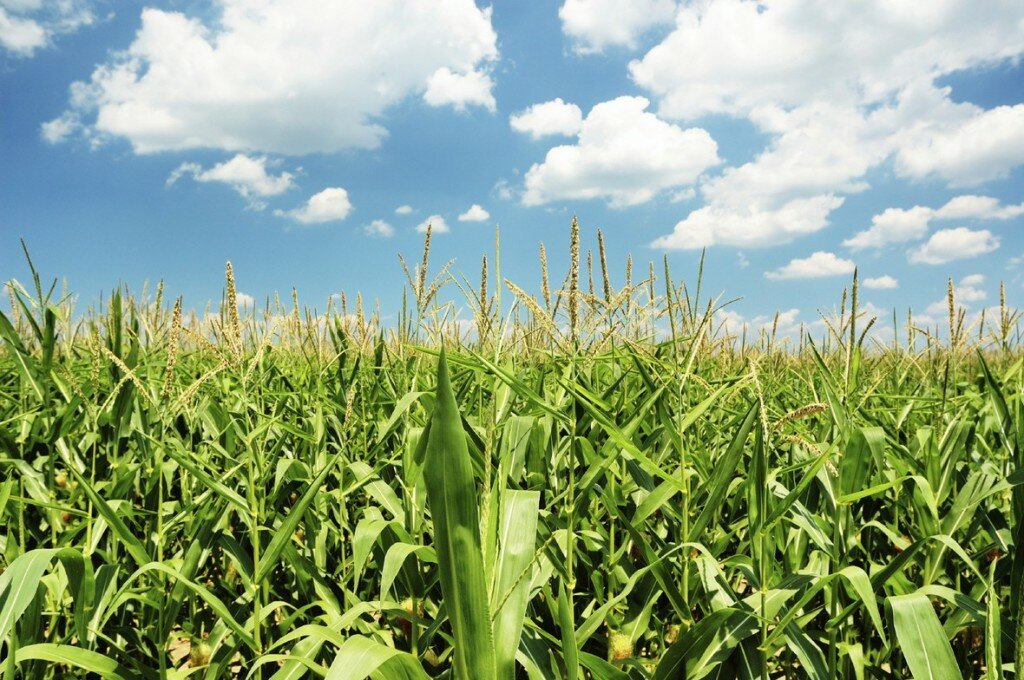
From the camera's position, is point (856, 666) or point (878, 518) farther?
point (878, 518)

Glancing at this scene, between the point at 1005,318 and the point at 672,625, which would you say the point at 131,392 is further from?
the point at 1005,318

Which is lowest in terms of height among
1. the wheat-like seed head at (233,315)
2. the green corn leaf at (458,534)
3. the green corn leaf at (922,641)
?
the green corn leaf at (922,641)

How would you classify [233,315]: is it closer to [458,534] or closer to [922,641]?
[458,534]

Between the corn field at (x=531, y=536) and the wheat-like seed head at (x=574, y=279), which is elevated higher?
the wheat-like seed head at (x=574, y=279)

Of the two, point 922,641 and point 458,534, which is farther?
point 922,641

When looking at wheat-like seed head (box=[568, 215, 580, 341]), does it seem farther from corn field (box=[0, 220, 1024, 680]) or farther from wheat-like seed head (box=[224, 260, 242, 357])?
wheat-like seed head (box=[224, 260, 242, 357])

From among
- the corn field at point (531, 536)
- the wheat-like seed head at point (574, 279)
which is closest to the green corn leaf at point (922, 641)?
the corn field at point (531, 536)

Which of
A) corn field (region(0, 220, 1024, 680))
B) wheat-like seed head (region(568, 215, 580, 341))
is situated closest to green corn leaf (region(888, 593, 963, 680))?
corn field (region(0, 220, 1024, 680))

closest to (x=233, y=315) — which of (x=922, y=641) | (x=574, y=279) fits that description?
(x=574, y=279)

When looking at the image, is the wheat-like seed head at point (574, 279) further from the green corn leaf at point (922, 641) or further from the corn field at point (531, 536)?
the green corn leaf at point (922, 641)

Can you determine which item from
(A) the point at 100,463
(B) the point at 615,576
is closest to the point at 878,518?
(B) the point at 615,576

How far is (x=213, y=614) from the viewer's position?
104 inches

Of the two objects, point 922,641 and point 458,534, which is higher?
point 458,534

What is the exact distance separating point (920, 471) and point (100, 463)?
11.6 feet
